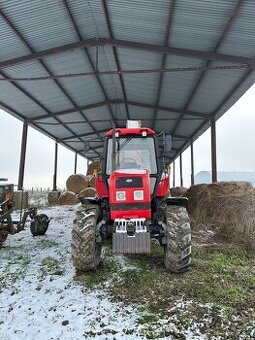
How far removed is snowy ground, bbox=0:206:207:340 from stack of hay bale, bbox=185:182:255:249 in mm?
4007

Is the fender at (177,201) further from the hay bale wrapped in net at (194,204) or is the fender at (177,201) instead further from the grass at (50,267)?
the hay bale wrapped in net at (194,204)

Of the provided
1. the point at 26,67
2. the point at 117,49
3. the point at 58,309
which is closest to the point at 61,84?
the point at 26,67

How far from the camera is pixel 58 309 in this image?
4523mm

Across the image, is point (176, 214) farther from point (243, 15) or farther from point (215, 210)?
point (243, 15)

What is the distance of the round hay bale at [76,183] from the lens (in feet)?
68.0

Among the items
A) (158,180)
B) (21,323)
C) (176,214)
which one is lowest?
(21,323)

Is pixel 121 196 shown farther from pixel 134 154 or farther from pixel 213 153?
pixel 213 153

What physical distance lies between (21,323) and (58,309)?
517 millimetres

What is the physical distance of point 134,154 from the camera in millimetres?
6824

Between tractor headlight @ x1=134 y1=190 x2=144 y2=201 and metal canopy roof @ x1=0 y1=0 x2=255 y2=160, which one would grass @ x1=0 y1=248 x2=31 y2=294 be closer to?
tractor headlight @ x1=134 y1=190 x2=144 y2=201

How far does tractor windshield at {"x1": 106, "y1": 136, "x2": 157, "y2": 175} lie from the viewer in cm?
675

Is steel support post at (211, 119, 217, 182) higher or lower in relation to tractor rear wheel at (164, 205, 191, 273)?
higher

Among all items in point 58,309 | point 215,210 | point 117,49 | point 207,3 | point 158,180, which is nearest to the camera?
point 58,309

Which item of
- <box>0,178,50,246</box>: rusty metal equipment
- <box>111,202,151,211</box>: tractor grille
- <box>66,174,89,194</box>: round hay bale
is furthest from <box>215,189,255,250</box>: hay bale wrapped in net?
<box>66,174,89,194</box>: round hay bale
